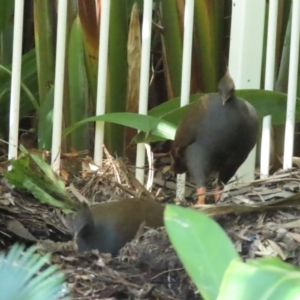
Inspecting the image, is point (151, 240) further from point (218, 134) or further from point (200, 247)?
point (200, 247)

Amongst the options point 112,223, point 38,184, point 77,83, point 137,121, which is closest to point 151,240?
point 112,223

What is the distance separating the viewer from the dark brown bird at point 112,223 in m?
1.77

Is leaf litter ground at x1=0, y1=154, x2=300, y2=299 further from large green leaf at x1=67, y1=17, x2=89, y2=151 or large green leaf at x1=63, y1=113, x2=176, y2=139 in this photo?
large green leaf at x1=67, y1=17, x2=89, y2=151

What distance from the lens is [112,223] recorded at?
1830 mm

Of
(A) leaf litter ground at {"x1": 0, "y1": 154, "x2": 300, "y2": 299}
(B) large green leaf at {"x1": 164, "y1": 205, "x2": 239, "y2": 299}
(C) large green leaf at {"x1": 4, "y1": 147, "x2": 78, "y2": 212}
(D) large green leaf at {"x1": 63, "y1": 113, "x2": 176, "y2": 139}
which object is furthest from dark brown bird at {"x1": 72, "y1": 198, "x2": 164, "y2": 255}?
(B) large green leaf at {"x1": 164, "y1": 205, "x2": 239, "y2": 299}

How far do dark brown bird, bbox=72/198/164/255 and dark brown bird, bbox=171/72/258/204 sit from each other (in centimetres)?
49

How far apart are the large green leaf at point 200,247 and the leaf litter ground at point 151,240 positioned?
0.69 metres

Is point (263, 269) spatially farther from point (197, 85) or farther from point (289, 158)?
point (197, 85)

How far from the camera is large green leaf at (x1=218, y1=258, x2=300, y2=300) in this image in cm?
58

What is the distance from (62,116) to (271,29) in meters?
0.87

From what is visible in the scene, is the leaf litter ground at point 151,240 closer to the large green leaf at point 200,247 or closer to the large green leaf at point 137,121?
the large green leaf at point 137,121

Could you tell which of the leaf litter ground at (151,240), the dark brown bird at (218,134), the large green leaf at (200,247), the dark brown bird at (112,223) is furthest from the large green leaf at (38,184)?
the large green leaf at (200,247)

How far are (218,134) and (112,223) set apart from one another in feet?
2.33

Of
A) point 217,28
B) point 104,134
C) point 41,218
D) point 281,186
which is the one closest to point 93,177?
point 104,134
